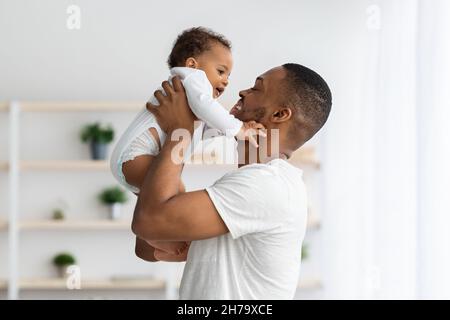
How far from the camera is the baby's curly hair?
5.43 ft

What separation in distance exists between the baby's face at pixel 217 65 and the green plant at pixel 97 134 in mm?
2424

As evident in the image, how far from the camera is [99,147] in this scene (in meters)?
4.02

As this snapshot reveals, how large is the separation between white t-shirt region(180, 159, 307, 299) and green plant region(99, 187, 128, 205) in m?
2.76

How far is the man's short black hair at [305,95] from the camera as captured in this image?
1.36m

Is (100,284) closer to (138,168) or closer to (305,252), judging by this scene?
(305,252)

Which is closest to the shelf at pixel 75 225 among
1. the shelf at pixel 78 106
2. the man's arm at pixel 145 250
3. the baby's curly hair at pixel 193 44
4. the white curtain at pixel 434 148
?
the shelf at pixel 78 106

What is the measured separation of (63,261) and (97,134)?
2.17ft

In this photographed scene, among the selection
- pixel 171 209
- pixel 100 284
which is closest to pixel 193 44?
pixel 171 209

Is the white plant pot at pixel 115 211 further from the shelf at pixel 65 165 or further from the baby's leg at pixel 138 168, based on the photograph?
the baby's leg at pixel 138 168

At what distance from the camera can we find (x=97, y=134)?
4020mm

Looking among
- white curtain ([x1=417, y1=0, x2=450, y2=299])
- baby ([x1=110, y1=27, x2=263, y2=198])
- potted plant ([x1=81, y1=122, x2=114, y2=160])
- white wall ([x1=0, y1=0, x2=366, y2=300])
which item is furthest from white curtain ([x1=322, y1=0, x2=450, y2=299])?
baby ([x1=110, y1=27, x2=263, y2=198])

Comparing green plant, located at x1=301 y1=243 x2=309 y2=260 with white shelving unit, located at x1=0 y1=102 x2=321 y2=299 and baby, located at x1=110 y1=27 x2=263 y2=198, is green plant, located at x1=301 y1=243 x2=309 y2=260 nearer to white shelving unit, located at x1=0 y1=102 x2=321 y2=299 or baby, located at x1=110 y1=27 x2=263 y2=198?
white shelving unit, located at x1=0 y1=102 x2=321 y2=299
